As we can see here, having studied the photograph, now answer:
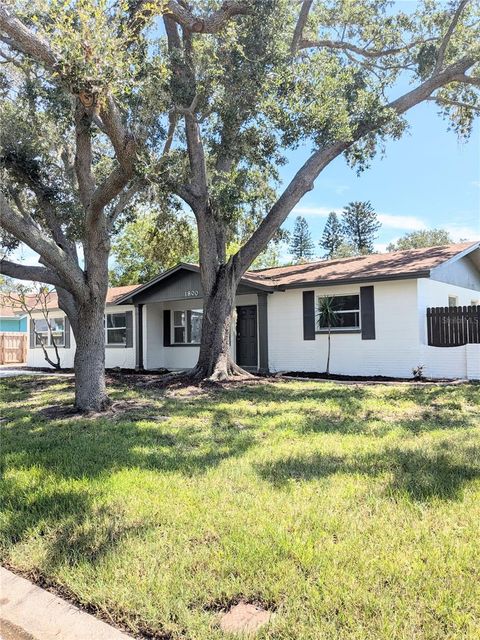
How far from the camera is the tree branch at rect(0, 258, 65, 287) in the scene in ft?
24.0

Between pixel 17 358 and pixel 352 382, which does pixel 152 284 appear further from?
pixel 17 358

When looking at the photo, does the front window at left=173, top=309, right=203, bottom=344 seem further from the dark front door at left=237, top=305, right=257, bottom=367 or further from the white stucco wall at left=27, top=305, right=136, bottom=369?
the dark front door at left=237, top=305, right=257, bottom=367

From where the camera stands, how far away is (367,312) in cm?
1334

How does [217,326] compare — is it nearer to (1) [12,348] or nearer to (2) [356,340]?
(2) [356,340]

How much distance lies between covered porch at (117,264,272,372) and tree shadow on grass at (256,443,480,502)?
10182 mm

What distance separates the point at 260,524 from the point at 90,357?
523cm

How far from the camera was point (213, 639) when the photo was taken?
2258mm

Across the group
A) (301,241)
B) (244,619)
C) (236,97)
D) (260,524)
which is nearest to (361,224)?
(301,241)

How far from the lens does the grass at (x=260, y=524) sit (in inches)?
96.0

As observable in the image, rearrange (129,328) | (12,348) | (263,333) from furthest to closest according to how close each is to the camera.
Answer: (12,348)
(129,328)
(263,333)

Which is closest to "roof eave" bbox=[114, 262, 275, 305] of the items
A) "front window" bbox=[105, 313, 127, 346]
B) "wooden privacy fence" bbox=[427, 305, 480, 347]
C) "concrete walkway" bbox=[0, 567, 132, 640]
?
"front window" bbox=[105, 313, 127, 346]

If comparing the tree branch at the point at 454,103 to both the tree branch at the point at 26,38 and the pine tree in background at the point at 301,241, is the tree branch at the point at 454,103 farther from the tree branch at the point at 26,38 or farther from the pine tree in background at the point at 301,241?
the pine tree in background at the point at 301,241

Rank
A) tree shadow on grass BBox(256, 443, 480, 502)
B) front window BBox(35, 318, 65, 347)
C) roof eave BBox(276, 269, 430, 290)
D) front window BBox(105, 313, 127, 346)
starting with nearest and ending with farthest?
tree shadow on grass BBox(256, 443, 480, 502), roof eave BBox(276, 269, 430, 290), front window BBox(105, 313, 127, 346), front window BBox(35, 318, 65, 347)

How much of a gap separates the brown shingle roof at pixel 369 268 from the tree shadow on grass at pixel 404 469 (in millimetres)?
8122
